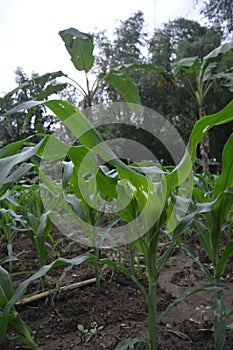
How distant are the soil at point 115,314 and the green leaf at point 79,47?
180cm

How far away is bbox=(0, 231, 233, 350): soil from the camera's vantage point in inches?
32.0

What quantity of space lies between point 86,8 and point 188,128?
5611mm

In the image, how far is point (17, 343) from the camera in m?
0.81

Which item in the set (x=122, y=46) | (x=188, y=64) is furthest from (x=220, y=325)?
(x=122, y=46)

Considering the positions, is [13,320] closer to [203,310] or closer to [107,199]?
[203,310]

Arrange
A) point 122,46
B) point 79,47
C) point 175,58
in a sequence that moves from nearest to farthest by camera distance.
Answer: point 79,47, point 175,58, point 122,46

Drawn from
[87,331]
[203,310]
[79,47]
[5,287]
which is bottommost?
[203,310]

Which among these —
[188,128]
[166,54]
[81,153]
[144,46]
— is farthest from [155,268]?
[144,46]

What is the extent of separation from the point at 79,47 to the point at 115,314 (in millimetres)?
2152

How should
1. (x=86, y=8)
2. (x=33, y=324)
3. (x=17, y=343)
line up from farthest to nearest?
(x=86, y=8) → (x=33, y=324) → (x=17, y=343)

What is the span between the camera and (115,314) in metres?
0.96

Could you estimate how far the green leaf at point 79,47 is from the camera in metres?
2.30

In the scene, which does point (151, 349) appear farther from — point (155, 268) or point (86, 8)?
point (86, 8)

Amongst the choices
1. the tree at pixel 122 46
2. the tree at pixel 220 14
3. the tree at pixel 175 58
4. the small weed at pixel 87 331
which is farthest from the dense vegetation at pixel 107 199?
the tree at pixel 122 46
